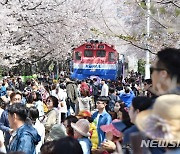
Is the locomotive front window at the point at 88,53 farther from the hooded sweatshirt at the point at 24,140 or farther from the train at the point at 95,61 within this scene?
the hooded sweatshirt at the point at 24,140

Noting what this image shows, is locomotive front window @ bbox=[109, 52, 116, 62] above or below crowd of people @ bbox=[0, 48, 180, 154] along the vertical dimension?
above

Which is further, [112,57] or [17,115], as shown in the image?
[112,57]

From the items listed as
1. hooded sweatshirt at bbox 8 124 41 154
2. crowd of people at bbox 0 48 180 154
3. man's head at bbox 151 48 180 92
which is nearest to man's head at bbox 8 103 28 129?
crowd of people at bbox 0 48 180 154

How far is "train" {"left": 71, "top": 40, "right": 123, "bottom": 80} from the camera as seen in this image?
24578 millimetres

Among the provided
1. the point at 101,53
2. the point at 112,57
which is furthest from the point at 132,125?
the point at 101,53

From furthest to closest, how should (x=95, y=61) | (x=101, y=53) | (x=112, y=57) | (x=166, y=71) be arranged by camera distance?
1. (x=95, y=61)
2. (x=101, y=53)
3. (x=112, y=57)
4. (x=166, y=71)

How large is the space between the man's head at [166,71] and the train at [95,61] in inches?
856

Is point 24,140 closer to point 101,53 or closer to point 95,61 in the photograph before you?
point 101,53

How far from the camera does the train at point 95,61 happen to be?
24.6 m

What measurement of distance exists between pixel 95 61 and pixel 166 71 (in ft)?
74.2

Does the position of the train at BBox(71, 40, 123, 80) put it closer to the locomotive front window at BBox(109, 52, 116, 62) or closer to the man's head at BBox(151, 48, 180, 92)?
the locomotive front window at BBox(109, 52, 116, 62)

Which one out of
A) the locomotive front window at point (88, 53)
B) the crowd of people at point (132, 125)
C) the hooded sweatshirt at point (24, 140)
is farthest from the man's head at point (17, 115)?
the locomotive front window at point (88, 53)

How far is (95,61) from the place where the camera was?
25.1 m

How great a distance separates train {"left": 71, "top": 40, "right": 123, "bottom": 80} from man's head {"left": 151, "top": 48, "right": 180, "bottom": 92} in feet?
71.4
